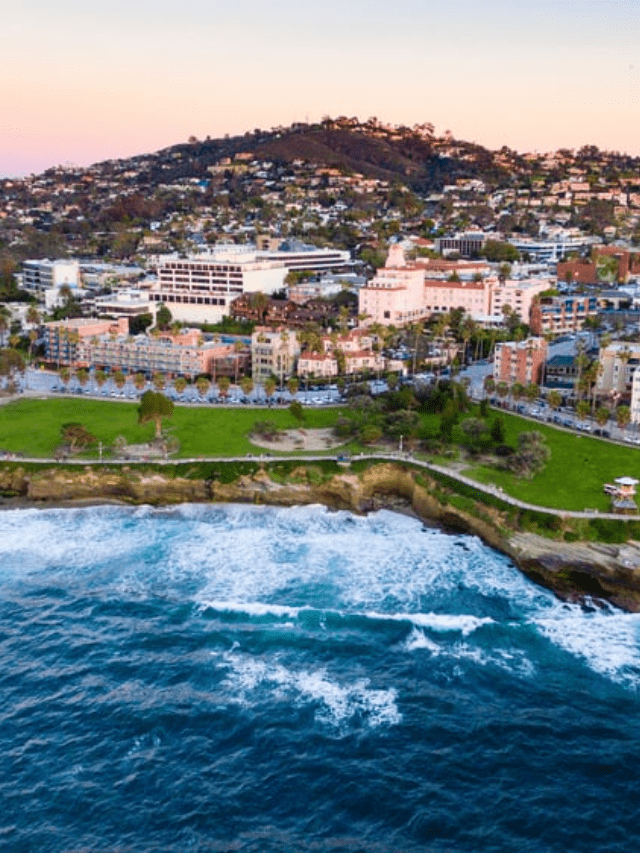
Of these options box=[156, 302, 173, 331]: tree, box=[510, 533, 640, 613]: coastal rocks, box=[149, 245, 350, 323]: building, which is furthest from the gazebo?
box=[149, 245, 350, 323]: building

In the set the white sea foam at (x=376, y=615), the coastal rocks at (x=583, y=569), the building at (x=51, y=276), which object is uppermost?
the building at (x=51, y=276)

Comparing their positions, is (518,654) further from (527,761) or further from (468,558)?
(468,558)

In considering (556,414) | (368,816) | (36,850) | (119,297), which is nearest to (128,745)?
(36,850)

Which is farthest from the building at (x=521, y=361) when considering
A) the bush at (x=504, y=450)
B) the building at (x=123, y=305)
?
the building at (x=123, y=305)

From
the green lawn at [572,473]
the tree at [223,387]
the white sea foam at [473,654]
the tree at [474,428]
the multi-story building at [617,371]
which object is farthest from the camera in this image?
the tree at [223,387]

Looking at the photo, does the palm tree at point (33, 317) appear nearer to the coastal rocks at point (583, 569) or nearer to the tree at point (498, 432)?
the tree at point (498, 432)

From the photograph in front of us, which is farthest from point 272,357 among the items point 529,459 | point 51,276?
point 51,276

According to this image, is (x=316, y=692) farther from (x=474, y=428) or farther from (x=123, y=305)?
(x=123, y=305)

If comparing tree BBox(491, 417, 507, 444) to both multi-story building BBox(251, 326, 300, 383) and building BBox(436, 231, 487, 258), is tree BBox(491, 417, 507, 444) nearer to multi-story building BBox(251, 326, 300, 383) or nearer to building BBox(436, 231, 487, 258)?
multi-story building BBox(251, 326, 300, 383)
